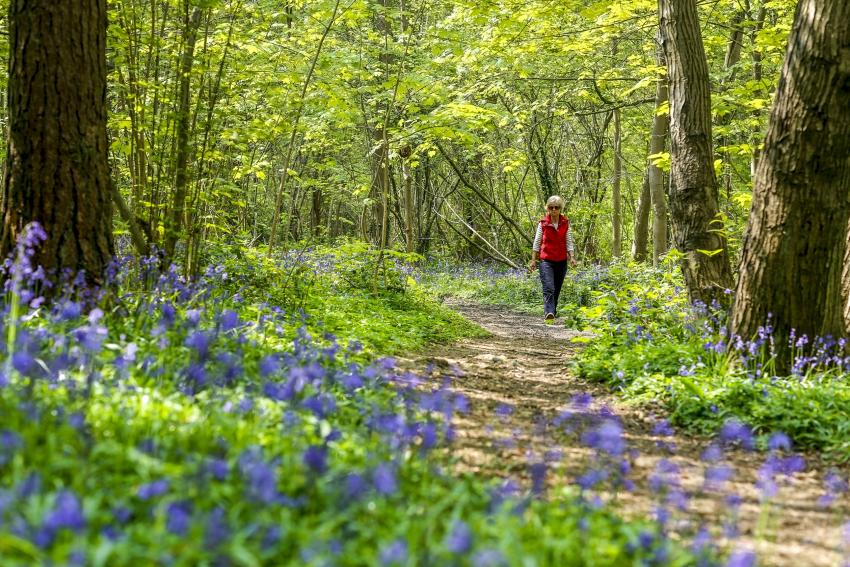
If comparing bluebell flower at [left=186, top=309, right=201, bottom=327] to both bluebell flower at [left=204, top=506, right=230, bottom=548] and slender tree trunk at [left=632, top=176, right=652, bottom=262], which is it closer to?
bluebell flower at [left=204, top=506, right=230, bottom=548]

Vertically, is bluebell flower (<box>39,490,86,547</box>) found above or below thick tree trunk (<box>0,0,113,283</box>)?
below

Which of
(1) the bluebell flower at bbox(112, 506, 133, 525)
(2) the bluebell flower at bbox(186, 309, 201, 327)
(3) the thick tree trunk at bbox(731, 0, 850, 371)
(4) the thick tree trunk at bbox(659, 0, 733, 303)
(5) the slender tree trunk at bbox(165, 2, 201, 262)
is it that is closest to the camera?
(1) the bluebell flower at bbox(112, 506, 133, 525)

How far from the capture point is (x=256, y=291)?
800cm

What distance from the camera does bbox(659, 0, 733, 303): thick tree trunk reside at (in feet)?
24.7

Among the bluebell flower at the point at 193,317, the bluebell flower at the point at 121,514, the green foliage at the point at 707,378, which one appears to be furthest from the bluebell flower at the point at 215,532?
the green foliage at the point at 707,378

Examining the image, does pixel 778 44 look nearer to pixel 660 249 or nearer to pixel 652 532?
pixel 660 249

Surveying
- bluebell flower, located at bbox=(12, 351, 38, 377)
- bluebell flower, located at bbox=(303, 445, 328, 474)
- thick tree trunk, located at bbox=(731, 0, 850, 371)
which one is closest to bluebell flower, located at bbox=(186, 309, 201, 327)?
bluebell flower, located at bbox=(12, 351, 38, 377)

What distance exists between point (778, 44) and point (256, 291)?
705 centimetres

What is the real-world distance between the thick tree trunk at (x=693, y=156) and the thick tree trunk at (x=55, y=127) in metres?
5.57

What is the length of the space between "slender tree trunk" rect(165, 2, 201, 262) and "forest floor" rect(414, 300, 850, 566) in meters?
2.71

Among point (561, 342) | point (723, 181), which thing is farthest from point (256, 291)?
point (723, 181)

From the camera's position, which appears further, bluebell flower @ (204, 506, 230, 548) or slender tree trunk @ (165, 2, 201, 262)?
slender tree trunk @ (165, 2, 201, 262)

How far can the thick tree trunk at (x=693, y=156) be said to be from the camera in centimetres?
753

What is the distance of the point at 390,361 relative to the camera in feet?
14.0
